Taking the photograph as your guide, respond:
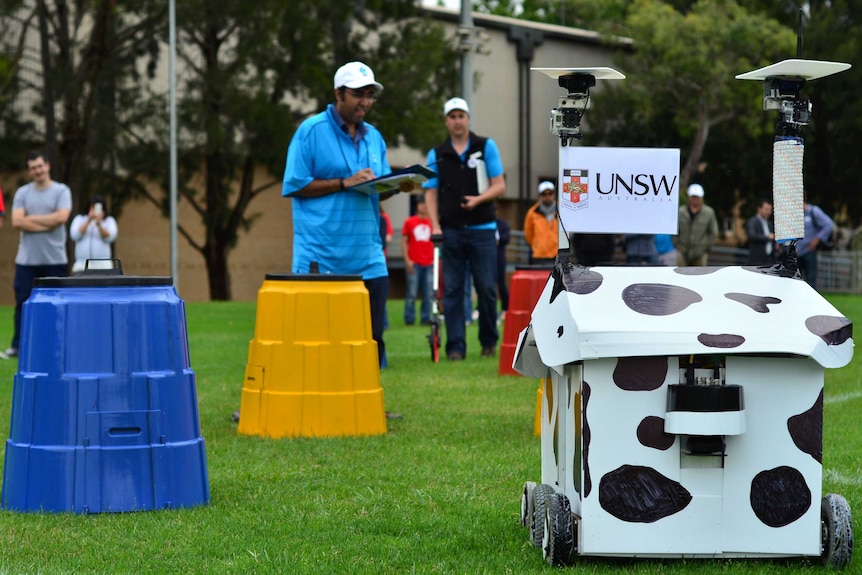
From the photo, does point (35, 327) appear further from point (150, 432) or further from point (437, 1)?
point (437, 1)

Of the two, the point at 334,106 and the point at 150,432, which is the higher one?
the point at 334,106

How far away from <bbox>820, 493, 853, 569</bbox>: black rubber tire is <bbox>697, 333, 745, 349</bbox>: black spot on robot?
2.13 feet

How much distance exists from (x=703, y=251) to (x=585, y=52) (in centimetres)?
3079

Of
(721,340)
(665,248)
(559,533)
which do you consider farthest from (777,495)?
(665,248)

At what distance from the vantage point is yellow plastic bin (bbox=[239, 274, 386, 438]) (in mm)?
7395

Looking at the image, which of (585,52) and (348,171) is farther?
(585,52)

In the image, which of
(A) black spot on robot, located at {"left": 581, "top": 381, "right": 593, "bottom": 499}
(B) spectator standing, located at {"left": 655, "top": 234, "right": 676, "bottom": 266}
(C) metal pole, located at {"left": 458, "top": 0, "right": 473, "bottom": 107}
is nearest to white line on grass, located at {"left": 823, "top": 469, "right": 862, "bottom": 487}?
(A) black spot on robot, located at {"left": 581, "top": 381, "right": 593, "bottom": 499}

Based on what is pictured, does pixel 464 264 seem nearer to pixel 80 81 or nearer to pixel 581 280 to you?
pixel 581 280

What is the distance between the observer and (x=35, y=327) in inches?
207

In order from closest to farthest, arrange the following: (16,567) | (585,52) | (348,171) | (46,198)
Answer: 1. (16,567)
2. (348,171)
3. (46,198)
4. (585,52)

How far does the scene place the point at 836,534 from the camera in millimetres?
4281

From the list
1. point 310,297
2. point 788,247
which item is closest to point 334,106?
point 310,297

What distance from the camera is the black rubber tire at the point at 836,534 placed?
169 inches

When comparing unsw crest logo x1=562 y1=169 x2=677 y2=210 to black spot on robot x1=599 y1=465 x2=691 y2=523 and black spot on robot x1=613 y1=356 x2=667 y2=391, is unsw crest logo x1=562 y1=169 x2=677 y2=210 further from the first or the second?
black spot on robot x1=599 y1=465 x2=691 y2=523
